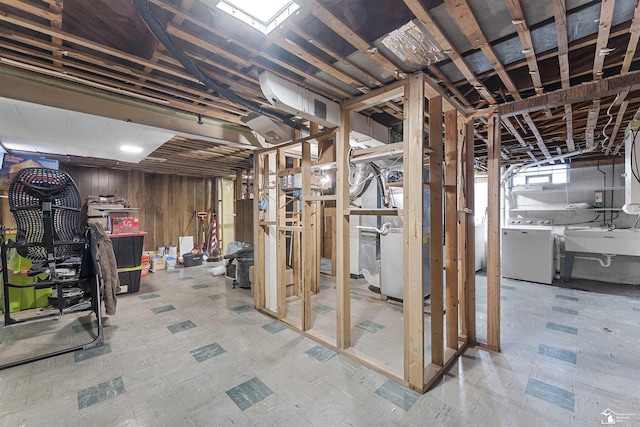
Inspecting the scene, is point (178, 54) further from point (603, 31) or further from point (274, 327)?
point (274, 327)

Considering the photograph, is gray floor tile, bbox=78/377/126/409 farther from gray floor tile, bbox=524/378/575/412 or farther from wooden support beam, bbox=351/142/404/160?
gray floor tile, bbox=524/378/575/412

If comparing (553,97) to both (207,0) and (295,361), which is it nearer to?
(207,0)

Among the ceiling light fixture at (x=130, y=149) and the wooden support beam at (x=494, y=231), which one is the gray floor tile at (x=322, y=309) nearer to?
the wooden support beam at (x=494, y=231)

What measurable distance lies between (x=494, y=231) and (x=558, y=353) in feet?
4.10

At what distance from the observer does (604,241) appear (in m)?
4.54

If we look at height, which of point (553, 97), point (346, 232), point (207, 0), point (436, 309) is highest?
point (207, 0)

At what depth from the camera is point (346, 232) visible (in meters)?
2.46

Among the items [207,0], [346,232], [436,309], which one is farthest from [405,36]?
[436,309]

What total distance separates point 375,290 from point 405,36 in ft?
12.2

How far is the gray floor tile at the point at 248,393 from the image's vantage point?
187 cm

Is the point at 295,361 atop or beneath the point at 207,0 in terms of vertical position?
beneath

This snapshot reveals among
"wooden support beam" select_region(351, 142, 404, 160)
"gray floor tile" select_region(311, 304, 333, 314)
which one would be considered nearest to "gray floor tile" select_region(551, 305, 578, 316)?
"gray floor tile" select_region(311, 304, 333, 314)

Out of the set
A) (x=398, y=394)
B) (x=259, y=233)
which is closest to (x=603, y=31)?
(x=398, y=394)

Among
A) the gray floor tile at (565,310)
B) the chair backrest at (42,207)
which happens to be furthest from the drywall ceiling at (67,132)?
the gray floor tile at (565,310)
